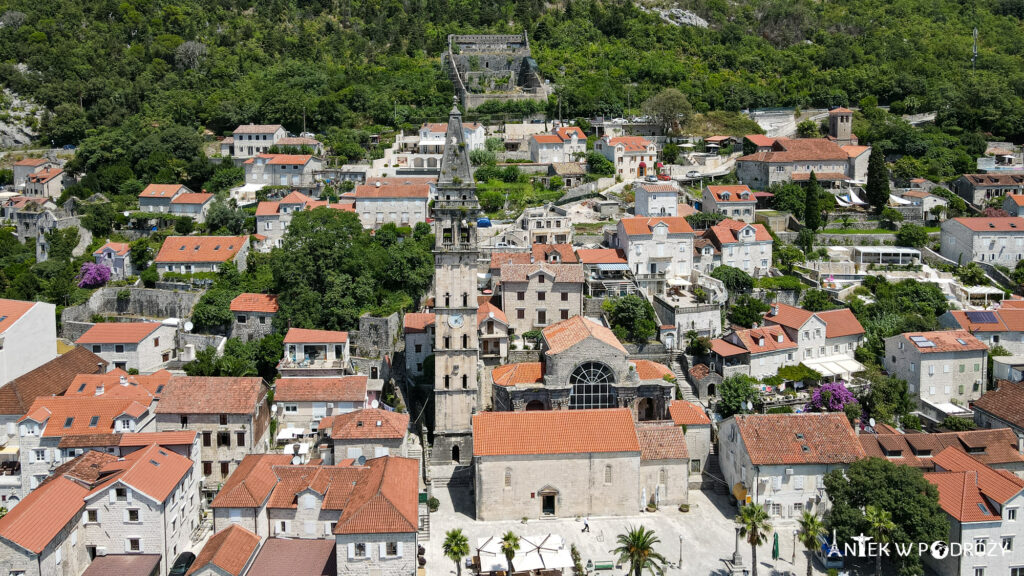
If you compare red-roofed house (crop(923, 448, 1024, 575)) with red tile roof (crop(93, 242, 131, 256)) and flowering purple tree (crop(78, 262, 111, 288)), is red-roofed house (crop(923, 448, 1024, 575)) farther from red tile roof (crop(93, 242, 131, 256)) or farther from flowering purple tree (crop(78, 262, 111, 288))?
red tile roof (crop(93, 242, 131, 256))

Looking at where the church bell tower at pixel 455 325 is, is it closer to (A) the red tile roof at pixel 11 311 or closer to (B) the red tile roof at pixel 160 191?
(A) the red tile roof at pixel 11 311

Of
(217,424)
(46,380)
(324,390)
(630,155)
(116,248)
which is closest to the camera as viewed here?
(217,424)

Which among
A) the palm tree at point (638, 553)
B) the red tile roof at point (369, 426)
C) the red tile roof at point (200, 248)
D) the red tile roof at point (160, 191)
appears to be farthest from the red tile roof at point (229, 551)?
the red tile roof at point (160, 191)

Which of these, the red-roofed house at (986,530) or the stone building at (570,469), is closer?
the red-roofed house at (986,530)

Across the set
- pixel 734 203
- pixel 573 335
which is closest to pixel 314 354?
pixel 573 335

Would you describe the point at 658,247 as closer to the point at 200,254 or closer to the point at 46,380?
the point at 200,254

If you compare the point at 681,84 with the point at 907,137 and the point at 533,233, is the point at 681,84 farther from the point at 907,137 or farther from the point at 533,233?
the point at 533,233
